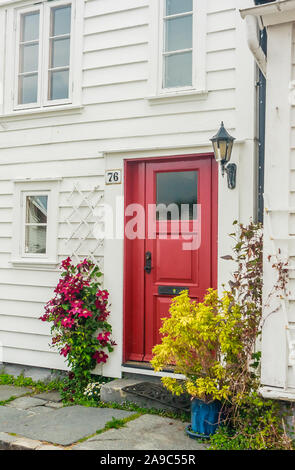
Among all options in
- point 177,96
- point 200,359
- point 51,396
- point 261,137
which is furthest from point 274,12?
point 51,396

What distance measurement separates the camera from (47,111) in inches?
265

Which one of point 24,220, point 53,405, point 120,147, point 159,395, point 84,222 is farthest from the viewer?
point 24,220

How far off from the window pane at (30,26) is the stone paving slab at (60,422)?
4.70 metres

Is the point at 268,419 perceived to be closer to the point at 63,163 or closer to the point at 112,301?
the point at 112,301

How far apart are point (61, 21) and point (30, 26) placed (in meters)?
0.51

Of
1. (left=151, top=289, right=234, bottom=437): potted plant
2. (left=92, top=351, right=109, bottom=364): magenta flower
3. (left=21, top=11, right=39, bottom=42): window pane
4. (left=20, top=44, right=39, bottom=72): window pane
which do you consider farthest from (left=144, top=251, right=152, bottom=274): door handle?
(left=21, top=11, right=39, bottom=42): window pane

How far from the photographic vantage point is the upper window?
6789mm

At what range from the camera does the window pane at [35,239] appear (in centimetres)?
682

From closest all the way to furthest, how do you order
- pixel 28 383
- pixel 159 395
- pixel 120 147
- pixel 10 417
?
pixel 10 417 < pixel 159 395 < pixel 120 147 < pixel 28 383

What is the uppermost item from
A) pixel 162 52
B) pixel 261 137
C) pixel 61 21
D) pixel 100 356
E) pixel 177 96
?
pixel 61 21

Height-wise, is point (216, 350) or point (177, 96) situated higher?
point (177, 96)

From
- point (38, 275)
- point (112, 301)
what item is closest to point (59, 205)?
point (38, 275)

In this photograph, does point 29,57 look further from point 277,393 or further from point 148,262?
point 277,393
